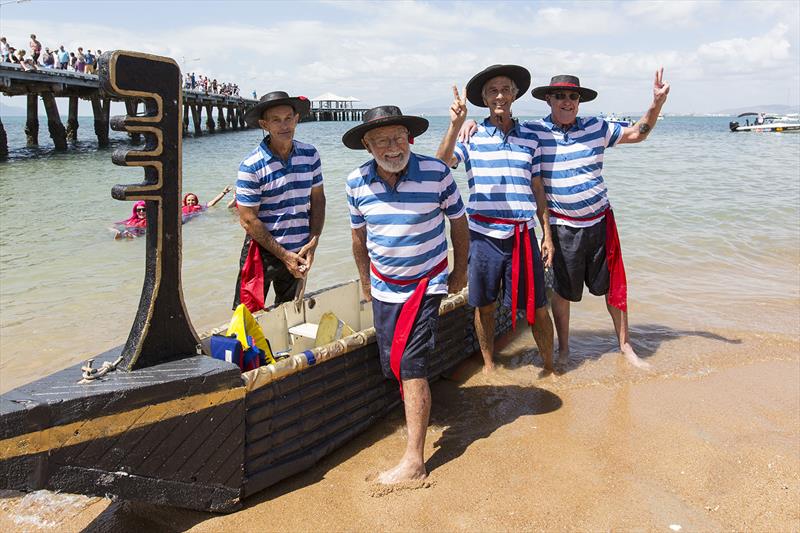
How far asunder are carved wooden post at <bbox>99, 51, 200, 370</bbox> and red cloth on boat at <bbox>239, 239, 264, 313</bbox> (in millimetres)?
1079

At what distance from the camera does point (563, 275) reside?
14.9ft

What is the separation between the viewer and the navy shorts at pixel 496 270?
4.10 metres

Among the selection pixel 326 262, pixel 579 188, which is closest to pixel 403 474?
pixel 579 188

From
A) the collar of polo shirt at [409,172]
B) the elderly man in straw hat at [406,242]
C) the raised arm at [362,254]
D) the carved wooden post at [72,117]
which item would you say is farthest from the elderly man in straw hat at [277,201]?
the carved wooden post at [72,117]

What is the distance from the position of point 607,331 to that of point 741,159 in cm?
2243

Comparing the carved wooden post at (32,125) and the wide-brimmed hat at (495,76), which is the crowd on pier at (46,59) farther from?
the wide-brimmed hat at (495,76)

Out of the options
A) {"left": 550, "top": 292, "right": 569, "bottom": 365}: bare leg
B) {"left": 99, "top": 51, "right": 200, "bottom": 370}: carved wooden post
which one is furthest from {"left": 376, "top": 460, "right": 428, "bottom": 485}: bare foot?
{"left": 550, "top": 292, "right": 569, "bottom": 365}: bare leg

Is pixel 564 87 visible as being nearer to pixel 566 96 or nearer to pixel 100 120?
pixel 566 96

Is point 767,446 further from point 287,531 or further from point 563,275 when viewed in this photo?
point 287,531

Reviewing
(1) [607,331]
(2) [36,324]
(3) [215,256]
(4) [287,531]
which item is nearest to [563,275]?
(1) [607,331]

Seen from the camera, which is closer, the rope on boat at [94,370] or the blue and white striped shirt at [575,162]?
the rope on boat at [94,370]

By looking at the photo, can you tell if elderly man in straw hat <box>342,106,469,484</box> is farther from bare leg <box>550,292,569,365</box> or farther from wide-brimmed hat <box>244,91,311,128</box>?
bare leg <box>550,292,569,365</box>

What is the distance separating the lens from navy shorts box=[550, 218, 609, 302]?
174 inches

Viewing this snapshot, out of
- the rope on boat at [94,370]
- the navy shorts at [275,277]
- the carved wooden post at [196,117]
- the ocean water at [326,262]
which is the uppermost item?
the carved wooden post at [196,117]
